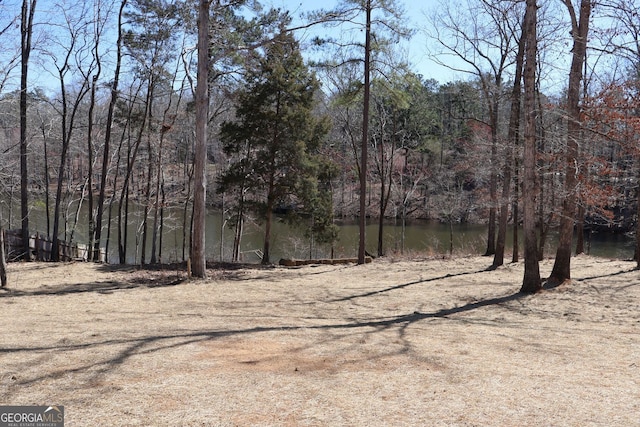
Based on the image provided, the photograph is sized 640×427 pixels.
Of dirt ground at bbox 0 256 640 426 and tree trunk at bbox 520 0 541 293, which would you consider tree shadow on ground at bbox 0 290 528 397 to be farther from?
tree trunk at bbox 520 0 541 293

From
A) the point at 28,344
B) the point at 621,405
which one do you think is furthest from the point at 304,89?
the point at 621,405

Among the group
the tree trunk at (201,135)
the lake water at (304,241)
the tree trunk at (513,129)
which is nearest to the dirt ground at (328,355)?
the tree trunk at (201,135)

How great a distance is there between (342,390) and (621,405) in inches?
88.3

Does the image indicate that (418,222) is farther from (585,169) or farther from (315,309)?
(315,309)

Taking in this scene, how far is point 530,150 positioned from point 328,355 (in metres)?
6.41

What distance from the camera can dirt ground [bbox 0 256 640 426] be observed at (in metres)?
3.90

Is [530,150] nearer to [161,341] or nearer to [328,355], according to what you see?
[328,355]

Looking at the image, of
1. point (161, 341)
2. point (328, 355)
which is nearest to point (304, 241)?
point (161, 341)

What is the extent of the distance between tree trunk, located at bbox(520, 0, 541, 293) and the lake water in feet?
50.4

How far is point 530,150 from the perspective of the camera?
32.0 ft

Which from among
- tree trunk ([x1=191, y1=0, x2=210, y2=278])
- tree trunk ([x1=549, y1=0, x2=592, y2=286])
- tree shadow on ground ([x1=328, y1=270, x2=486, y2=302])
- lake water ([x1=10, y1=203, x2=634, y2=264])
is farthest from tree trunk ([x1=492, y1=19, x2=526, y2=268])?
lake water ([x1=10, y1=203, x2=634, y2=264])

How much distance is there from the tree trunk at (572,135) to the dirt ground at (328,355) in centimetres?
69

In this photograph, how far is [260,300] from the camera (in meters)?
10.0

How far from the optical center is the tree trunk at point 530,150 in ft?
31.2
